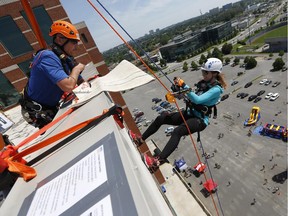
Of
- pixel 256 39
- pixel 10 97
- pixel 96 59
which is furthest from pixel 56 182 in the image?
pixel 256 39

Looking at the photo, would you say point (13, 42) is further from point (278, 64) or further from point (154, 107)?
point (278, 64)

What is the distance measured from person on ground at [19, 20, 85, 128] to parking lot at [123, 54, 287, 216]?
60.0 ft

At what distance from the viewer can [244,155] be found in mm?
24047

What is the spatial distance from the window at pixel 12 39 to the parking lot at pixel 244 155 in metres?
20.4

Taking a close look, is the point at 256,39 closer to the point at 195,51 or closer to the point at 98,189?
the point at 195,51

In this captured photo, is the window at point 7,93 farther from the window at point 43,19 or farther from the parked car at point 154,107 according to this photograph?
the parked car at point 154,107

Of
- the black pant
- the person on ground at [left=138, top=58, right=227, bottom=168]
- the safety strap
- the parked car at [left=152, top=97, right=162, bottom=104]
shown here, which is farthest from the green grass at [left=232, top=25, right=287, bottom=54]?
the safety strap

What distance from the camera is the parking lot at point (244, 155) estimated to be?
727 inches

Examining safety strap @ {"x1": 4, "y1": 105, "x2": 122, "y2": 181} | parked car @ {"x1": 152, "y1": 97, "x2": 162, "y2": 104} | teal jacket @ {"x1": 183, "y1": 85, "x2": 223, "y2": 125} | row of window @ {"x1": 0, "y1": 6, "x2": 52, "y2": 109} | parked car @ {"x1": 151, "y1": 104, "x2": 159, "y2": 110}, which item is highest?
row of window @ {"x1": 0, "y1": 6, "x2": 52, "y2": 109}

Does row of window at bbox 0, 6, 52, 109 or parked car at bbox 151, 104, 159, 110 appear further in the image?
parked car at bbox 151, 104, 159, 110

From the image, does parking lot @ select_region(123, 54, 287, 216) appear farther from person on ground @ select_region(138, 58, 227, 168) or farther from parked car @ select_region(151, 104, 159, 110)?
person on ground @ select_region(138, 58, 227, 168)

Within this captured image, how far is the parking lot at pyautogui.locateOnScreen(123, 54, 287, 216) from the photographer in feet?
60.5

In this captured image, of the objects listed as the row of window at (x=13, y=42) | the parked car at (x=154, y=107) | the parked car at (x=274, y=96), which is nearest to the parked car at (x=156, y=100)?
the parked car at (x=154, y=107)

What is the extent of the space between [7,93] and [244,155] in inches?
1004
